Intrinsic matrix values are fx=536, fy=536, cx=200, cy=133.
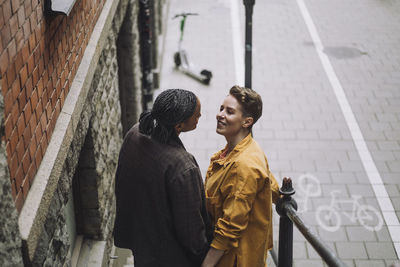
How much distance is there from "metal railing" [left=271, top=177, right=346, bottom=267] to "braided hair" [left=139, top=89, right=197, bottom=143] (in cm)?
100

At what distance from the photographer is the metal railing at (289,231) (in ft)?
10.3

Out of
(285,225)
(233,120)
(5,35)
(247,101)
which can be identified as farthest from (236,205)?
(5,35)

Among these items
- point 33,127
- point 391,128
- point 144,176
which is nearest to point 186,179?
point 144,176

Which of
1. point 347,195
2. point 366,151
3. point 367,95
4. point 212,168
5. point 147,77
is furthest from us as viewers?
point 367,95

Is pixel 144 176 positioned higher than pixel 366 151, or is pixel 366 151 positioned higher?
pixel 144 176

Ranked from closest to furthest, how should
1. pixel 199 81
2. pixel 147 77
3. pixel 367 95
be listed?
1. pixel 147 77
2. pixel 367 95
3. pixel 199 81

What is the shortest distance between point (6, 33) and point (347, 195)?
6000 millimetres

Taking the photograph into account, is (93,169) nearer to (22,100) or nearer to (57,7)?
(57,7)

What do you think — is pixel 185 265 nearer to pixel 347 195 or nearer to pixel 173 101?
pixel 173 101

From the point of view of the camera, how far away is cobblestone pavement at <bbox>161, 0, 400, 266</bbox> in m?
7.15

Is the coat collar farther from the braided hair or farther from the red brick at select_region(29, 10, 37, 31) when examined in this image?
the red brick at select_region(29, 10, 37, 31)

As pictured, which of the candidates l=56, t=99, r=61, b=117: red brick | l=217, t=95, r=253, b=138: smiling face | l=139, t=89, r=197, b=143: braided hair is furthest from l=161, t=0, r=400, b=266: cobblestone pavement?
l=56, t=99, r=61, b=117: red brick

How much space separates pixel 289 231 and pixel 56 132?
188 cm

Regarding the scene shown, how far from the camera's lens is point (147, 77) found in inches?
368
